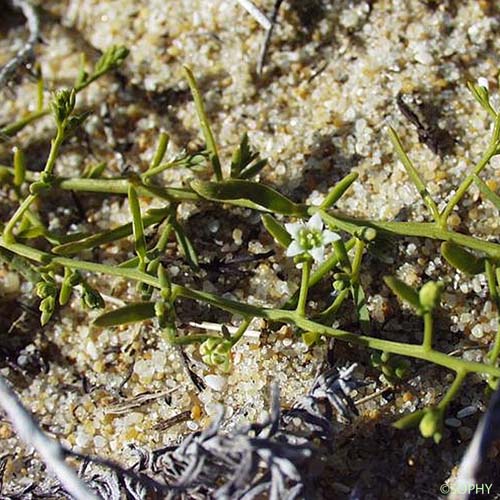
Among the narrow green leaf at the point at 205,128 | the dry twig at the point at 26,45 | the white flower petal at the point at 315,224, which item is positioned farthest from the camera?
the dry twig at the point at 26,45

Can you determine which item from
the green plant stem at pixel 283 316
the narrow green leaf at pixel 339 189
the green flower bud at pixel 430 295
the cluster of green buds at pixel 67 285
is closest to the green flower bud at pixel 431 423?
the green plant stem at pixel 283 316

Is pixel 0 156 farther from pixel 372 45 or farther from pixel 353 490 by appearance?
pixel 353 490

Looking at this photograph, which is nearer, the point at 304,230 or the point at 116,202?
the point at 304,230

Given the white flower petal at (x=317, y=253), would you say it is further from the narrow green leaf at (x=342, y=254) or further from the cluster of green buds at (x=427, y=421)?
the cluster of green buds at (x=427, y=421)

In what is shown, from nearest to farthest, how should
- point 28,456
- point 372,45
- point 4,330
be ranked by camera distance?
1. point 28,456
2. point 4,330
3. point 372,45

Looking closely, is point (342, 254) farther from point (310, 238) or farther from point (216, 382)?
point (216, 382)

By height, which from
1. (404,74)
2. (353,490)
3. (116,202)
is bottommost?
(353,490)

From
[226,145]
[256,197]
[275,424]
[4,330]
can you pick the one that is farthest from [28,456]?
[226,145]
